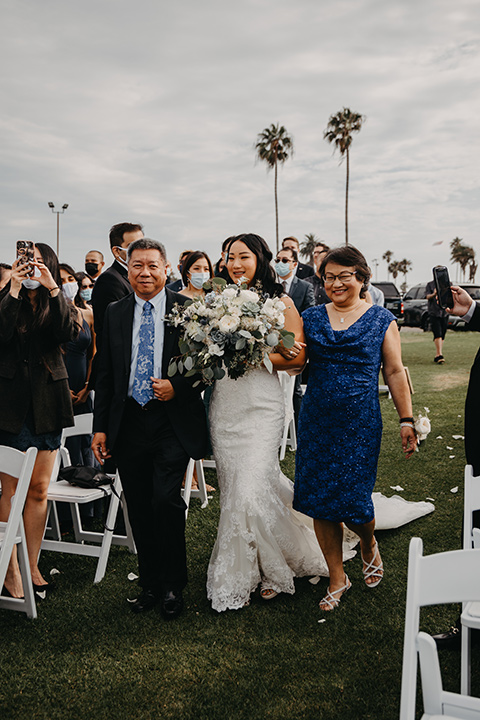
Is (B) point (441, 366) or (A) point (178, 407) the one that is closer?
(A) point (178, 407)

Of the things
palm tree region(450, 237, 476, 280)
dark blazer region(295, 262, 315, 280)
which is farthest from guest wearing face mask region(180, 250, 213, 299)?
palm tree region(450, 237, 476, 280)

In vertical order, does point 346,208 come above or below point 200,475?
above

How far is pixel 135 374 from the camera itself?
382 centimetres

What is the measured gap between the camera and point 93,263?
28.9 feet

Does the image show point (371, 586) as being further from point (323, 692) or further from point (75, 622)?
point (75, 622)

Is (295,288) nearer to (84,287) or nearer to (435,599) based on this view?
(84,287)

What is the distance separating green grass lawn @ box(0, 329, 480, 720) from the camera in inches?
116

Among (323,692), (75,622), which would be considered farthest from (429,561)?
(75,622)

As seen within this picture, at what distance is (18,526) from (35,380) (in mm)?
950

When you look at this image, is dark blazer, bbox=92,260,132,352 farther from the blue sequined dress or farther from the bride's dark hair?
the blue sequined dress

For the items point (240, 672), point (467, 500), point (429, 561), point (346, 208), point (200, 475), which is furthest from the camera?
point (346, 208)

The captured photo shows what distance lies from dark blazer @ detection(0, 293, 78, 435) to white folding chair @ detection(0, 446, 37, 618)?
1.49 feet

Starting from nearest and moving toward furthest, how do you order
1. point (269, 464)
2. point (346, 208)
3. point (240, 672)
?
point (240, 672)
point (269, 464)
point (346, 208)

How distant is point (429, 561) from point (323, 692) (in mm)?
1428
